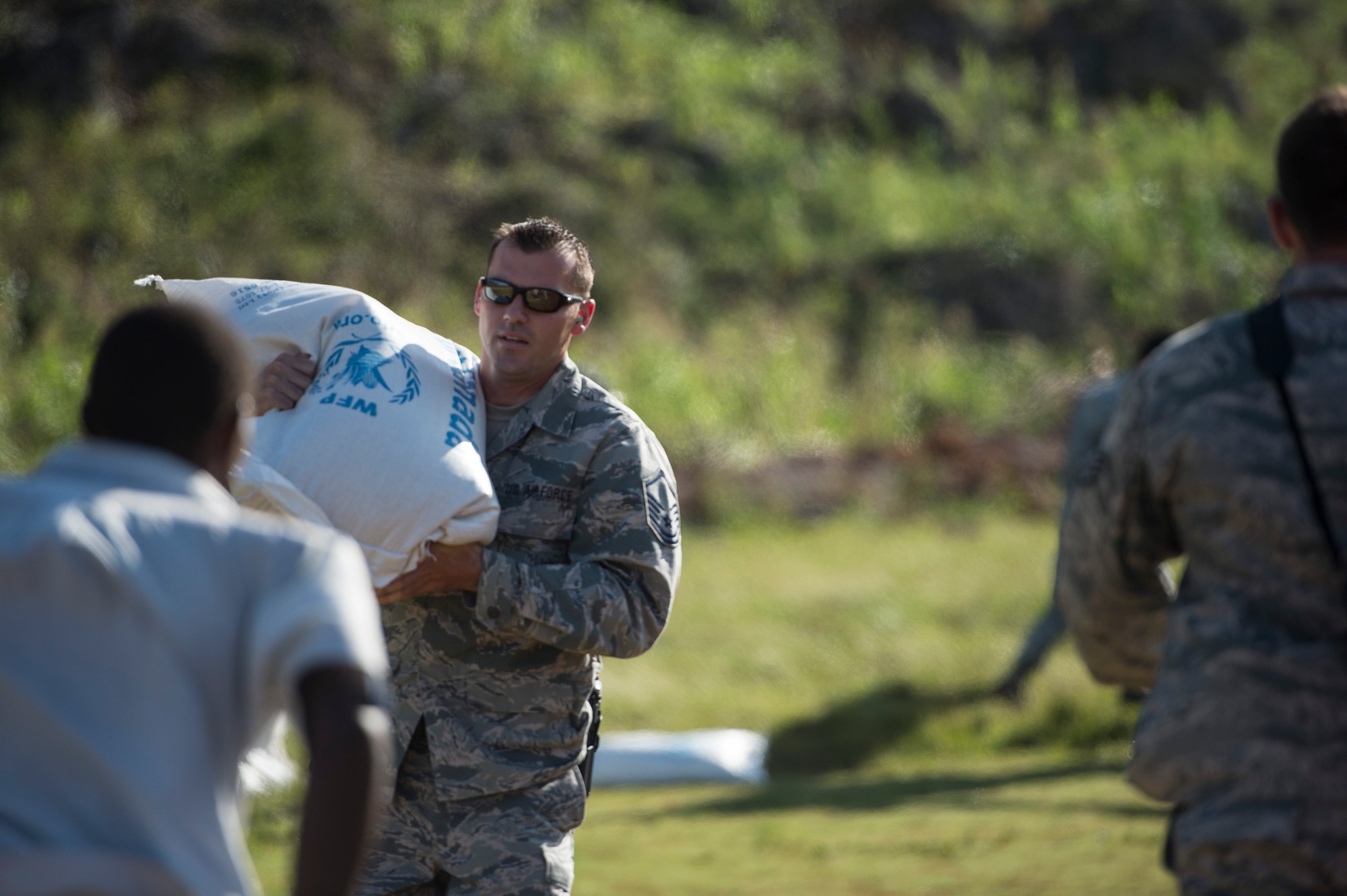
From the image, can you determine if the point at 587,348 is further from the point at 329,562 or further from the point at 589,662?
the point at 329,562

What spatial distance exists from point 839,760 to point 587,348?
870 cm

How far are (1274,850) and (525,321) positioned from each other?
1.76 meters

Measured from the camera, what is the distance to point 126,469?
166cm

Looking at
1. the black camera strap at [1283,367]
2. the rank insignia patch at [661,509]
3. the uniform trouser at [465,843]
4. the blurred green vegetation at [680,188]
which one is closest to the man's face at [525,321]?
the rank insignia patch at [661,509]

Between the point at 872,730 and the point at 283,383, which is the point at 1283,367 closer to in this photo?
the point at 283,383

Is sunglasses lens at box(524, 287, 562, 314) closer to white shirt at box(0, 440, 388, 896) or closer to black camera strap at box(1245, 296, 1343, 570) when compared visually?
black camera strap at box(1245, 296, 1343, 570)

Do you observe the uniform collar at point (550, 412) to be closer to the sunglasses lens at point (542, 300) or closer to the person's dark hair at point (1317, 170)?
the sunglasses lens at point (542, 300)

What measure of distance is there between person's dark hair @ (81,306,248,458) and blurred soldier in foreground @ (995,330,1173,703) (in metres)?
3.55

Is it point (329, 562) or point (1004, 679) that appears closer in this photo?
point (329, 562)

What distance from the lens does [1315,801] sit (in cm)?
225

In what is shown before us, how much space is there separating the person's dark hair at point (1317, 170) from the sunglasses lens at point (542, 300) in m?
1.44

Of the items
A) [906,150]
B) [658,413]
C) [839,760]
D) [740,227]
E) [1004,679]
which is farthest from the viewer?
[906,150]

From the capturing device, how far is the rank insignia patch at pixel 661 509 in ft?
10.4

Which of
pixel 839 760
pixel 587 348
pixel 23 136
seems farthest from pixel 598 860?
pixel 23 136
